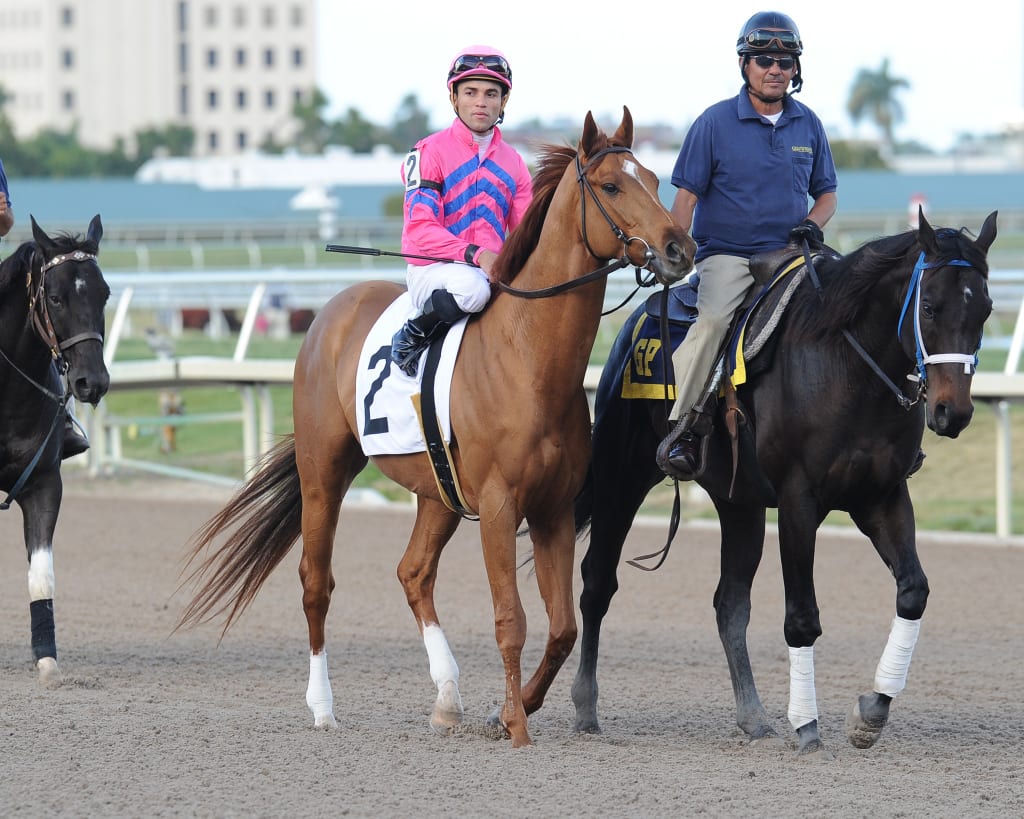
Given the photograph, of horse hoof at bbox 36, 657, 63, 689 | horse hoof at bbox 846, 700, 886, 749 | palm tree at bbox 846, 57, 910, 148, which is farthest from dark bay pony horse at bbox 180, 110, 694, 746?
palm tree at bbox 846, 57, 910, 148

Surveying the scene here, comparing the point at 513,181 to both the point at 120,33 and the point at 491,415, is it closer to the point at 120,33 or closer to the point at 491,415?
the point at 491,415

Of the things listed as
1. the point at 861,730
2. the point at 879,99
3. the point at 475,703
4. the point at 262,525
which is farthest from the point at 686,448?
the point at 879,99

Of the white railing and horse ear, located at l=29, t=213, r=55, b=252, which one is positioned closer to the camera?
horse ear, located at l=29, t=213, r=55, b=252

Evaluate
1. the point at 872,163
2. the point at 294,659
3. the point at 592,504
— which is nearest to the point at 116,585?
the point at 294,659

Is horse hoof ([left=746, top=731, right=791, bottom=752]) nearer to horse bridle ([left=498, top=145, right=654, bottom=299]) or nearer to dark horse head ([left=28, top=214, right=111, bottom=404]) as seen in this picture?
horse bridle ([left=498, top=145, right=654, bottom=299])

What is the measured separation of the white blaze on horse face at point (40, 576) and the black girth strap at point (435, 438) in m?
1.87

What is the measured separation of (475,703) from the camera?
19.7ft

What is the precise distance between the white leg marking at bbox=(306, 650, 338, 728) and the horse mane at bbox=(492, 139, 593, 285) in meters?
1.50

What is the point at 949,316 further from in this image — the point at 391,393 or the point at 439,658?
the point at 439,658

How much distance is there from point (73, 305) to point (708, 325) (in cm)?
239

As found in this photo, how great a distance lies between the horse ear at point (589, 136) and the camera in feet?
16.0

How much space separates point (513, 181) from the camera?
555cm

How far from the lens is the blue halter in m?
4.66

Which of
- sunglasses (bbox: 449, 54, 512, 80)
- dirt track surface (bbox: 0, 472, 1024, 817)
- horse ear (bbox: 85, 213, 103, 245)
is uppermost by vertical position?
sunglasses (bbox: 449, 54, 512, 80)
